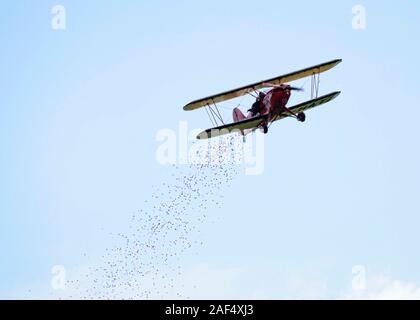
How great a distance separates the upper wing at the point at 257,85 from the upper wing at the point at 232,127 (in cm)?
212

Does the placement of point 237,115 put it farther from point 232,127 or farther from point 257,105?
point 257,105

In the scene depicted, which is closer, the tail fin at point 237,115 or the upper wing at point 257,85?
the upper wing at point 257,85

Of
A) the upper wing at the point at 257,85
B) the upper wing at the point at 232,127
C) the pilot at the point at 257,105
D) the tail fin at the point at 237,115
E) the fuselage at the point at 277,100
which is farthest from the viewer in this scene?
the tail fin at the point at 237,115

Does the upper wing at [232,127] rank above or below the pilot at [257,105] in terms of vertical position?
below

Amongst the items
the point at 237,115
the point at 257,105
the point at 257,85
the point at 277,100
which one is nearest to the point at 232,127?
the point at 257,105

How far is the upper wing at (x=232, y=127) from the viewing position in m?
43.7

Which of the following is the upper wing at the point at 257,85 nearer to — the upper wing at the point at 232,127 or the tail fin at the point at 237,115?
the tail fin at the point at 237,115

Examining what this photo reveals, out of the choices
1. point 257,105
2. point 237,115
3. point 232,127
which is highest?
point 257,105

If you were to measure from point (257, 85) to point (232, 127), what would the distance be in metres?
2.57

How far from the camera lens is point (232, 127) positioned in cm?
4438

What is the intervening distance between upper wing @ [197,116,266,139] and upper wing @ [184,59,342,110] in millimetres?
2120
